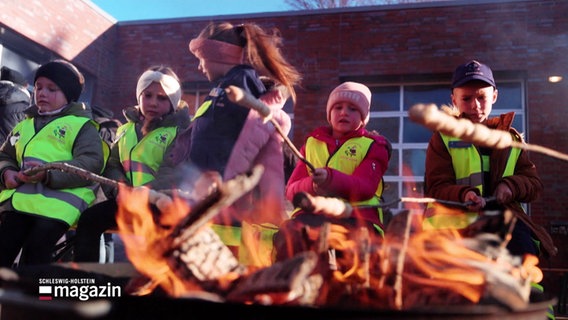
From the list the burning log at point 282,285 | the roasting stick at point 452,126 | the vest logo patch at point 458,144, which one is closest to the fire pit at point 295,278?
the burning log at point 282,285

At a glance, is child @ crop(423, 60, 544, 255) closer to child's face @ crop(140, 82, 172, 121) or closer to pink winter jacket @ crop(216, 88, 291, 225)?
pink winter jacket @ crop(216, 88, 291, 225)

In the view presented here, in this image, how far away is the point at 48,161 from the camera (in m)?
3.03

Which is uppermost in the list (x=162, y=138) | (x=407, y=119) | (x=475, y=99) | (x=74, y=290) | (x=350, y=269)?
(x=407, y=119)

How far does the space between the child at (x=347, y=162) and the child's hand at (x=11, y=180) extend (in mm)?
1665

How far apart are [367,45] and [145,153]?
691cm

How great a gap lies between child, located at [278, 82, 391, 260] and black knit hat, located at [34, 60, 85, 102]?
172 centimetres

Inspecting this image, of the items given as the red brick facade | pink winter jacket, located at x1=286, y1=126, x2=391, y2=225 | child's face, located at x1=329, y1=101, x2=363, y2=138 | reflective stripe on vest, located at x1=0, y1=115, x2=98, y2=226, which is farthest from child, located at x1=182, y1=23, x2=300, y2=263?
the red brick facade

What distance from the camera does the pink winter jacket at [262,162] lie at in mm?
2420

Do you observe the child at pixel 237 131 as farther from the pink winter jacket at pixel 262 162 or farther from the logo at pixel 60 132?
the logo at pixel 60 132

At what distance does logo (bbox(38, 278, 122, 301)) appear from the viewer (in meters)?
1.67

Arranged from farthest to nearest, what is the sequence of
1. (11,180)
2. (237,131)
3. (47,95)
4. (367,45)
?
(367,45) → (47,95) → (11,180) → (237,131)

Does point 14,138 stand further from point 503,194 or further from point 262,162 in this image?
point 503,194

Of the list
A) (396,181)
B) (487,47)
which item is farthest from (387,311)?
(487,47)

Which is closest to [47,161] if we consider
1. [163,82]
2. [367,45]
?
[163,82]
